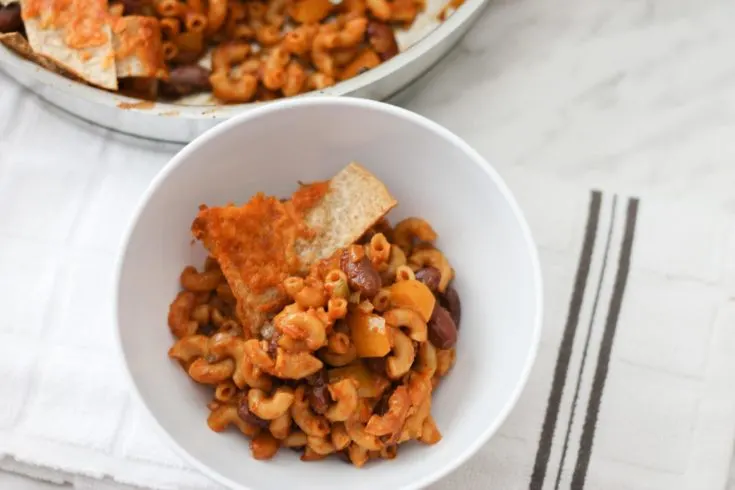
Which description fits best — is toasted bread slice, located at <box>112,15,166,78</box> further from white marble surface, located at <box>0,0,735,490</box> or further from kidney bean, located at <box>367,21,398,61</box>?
kidney bean, located at <box>367,21,398,61</box>

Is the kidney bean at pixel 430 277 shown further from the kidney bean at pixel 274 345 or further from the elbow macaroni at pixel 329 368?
the kidney bean at pixel 274 345

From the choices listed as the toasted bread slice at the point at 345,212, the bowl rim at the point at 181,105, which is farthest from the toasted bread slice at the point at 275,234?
the bowl rim at the point at 181,105

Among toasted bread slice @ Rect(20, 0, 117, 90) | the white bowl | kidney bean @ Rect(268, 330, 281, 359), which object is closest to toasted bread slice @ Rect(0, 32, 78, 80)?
toasted bread slice @ Rect(20, 0, 117, 90)

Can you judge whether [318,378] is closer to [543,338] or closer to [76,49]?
[543,338]

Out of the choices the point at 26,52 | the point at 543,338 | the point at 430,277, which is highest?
the point at 26,52

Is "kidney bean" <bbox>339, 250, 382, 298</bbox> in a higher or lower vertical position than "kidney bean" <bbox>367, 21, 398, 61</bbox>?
lower

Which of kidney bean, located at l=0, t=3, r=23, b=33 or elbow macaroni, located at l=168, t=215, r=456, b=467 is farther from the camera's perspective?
kidney bean, located at l=0, t=3, r=23, b=33

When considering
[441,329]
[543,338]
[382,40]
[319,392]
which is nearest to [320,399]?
[319,392]
